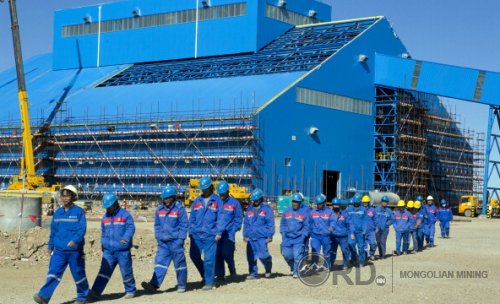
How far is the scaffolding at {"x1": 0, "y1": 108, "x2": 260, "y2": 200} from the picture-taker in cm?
5375

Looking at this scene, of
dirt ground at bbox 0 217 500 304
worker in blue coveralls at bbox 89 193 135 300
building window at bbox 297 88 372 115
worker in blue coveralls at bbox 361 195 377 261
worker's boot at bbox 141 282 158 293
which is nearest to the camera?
worker in blue coveralls at bbox 89 193 135 300

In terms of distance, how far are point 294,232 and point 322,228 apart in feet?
3.54

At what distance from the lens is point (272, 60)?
60.5 m

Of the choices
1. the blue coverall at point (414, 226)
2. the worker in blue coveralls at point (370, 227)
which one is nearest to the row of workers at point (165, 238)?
the worker in blue coveralls at point (370, 227)

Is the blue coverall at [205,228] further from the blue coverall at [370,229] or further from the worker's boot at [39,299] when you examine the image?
the blue coverall at [370,229]

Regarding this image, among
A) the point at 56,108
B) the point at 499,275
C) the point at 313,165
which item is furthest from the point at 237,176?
the point at 499,275

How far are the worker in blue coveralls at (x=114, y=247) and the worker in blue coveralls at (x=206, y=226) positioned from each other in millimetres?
1842

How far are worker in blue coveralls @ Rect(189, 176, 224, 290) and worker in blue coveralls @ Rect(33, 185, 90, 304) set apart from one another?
2.80 meters

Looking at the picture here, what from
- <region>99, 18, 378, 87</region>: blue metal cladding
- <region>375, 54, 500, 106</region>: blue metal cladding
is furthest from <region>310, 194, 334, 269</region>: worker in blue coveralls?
<region>375, 54, 500, 106</region>: blue metal cladding

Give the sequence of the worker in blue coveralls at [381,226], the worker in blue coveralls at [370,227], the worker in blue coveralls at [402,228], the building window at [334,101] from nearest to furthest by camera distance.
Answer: the worker in blue coveralls at [370,227], the worker in blue coveralls at [381,226], the worker in blue coveralls at [402,228], the building window at [334,101]

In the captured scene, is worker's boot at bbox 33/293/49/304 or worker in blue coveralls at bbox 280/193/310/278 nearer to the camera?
worker's boot at bbox 33/293/49/304

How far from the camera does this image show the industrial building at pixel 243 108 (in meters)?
54.7

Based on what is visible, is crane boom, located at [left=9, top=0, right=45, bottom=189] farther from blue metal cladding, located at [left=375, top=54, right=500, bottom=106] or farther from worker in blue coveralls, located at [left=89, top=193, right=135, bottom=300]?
worker in blue coveralls, located at [left=89, top=193, right=135, bottom=300]

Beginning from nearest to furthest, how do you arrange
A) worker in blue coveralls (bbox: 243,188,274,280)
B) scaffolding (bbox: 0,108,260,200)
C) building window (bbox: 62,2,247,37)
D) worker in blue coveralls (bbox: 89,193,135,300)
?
worker in blue coveralls (bbox: 89,193,135,300) < worker in blue coveralls (bbox: 243,188,274,280) < scaffolding (bbox: 0,108,260,200) < building window (bbox: 62,2,247,37)
